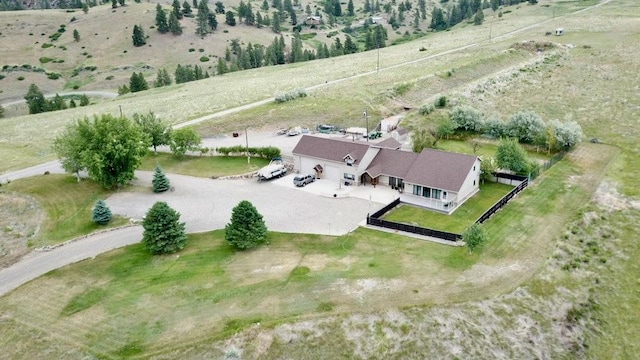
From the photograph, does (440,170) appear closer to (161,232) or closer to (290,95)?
(161,232)

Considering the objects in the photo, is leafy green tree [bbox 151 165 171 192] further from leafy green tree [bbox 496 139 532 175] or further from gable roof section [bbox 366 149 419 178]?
leafy green tree [bbox 496 139 532 175]

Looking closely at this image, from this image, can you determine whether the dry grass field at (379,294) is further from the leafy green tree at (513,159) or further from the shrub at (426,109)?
the shrub at (426,109)

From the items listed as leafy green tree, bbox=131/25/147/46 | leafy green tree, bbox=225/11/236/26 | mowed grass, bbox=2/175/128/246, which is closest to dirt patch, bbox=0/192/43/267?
mowed grass, bbox=2/175/128/246

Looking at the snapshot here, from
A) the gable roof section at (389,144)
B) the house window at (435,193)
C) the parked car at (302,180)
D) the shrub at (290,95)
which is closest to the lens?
the house window at (435,193)

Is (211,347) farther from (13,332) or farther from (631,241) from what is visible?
(631,241)

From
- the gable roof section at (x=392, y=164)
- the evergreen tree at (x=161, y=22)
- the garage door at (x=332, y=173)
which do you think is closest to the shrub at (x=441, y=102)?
the gable roof section at (x=392, y=164)

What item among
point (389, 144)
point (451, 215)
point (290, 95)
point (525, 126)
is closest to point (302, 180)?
point (389, 144)

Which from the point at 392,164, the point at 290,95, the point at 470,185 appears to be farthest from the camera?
the point at 290,95
